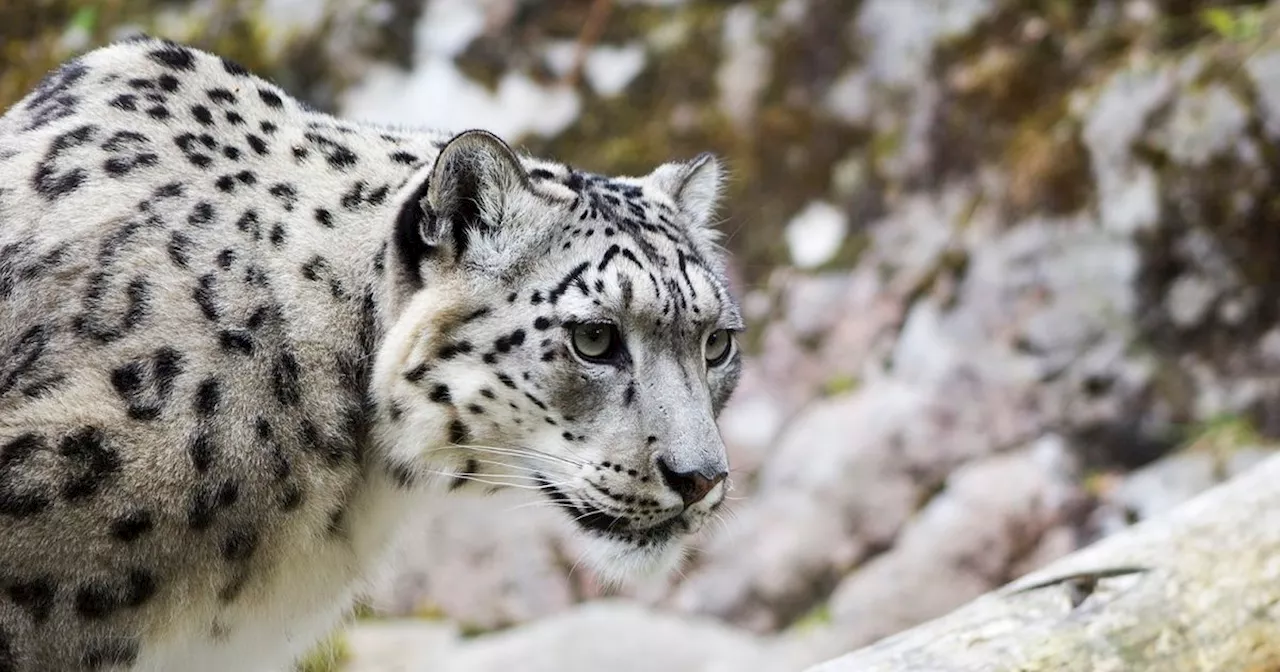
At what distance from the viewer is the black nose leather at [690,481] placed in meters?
3.75

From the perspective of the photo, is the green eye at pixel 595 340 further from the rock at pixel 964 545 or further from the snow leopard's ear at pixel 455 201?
the rock at pixel 964 545

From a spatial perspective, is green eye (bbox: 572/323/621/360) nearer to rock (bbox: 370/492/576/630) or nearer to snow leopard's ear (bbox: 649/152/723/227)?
snow leopard's ear (bbox: 649/152/723/227)

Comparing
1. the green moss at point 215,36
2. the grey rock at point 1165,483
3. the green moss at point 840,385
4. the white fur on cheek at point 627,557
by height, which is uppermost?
the green moss at point 215,36

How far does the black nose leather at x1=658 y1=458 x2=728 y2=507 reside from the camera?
3748 millimetres

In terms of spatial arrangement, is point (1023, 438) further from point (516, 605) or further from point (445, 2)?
point (445, 2)

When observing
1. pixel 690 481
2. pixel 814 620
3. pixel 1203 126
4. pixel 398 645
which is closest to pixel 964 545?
pixel 814 620

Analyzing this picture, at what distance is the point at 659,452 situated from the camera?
12.3 ft

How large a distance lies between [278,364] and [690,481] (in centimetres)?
116

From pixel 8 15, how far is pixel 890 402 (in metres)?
6.74

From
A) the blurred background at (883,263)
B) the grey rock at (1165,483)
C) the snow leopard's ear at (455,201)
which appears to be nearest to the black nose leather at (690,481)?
the snow leopard's ear at (455,201)

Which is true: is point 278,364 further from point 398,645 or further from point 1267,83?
point 1267,83

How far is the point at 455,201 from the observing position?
3.82 m

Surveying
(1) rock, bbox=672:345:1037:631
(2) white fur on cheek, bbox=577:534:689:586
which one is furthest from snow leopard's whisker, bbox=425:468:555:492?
(1) rock, bbox=672:345:1037:631

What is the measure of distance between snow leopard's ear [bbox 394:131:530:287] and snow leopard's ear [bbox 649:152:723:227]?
817 mm
